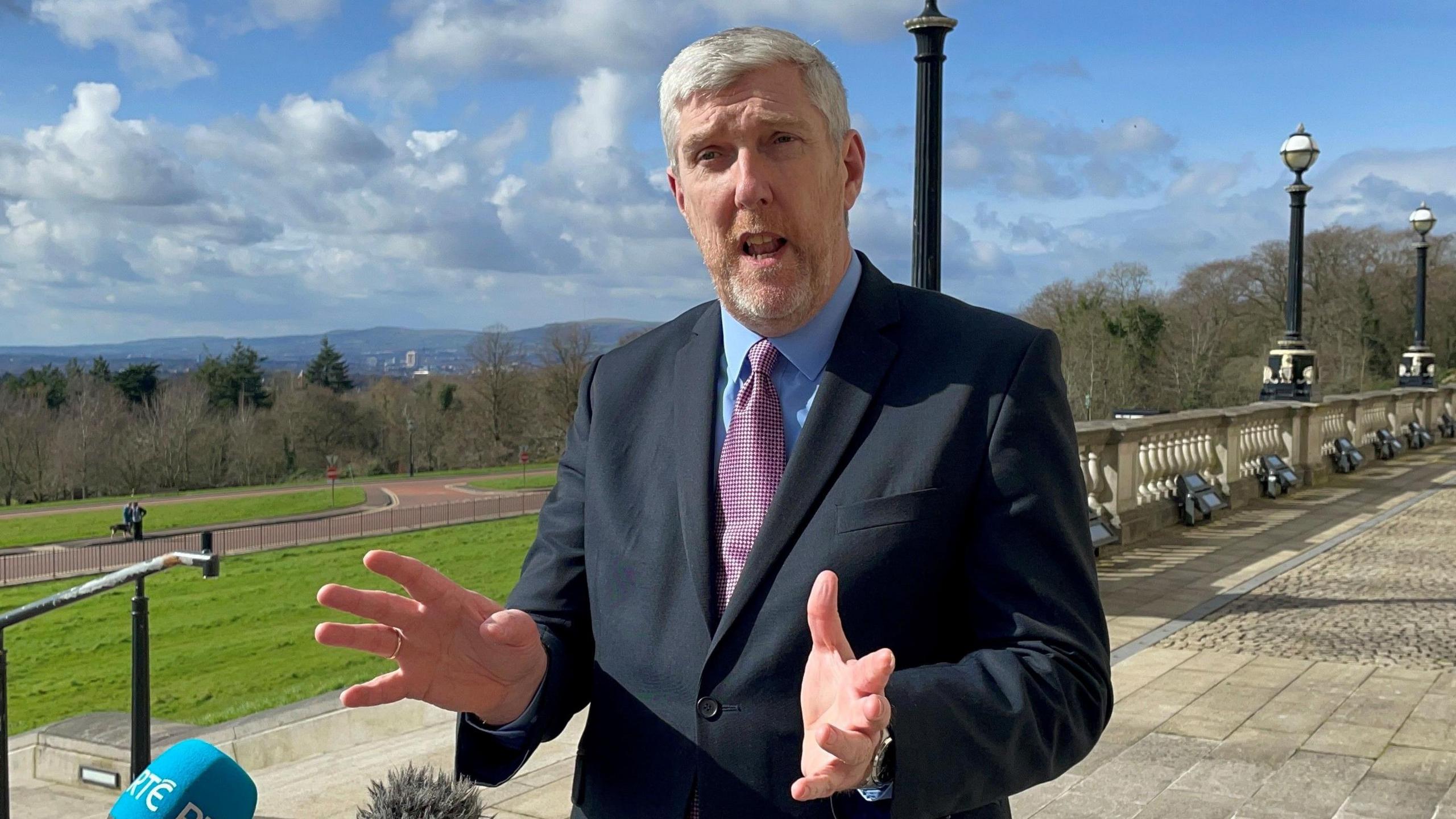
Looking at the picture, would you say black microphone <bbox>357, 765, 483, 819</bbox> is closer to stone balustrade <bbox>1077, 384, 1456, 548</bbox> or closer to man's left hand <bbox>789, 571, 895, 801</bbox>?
man's left hand <bbox>789, 571, 895, 801</bbox>

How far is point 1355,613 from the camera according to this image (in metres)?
8.66

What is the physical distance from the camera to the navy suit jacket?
158cm

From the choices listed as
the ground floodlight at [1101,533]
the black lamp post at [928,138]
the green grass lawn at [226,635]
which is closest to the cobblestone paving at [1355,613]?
the ground floodlight at [1101,533]

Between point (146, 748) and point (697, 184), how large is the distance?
24.8 ft

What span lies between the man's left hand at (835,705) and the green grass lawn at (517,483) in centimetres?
7293

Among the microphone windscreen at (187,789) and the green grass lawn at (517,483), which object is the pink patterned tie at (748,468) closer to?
the microphone windscreen at (187,789)

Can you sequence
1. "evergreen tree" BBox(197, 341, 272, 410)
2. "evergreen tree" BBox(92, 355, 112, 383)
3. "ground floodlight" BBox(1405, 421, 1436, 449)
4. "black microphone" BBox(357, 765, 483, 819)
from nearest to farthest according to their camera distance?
"black microphone" BBox(357, 765, 483, 819) → "ground floodlight" BBox(1405, 421, 1436, 449) → "evergreen tree" BBox(92, 355, 112, 383) → "evergreen tree" BBox(197, 341, 272, 410)

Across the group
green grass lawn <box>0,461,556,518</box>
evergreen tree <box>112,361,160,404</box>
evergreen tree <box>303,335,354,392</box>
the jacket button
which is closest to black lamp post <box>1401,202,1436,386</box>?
the jacket button

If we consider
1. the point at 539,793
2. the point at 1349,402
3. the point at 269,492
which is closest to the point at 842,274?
the point at 539,793

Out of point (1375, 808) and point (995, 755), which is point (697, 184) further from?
point (1375, 808)

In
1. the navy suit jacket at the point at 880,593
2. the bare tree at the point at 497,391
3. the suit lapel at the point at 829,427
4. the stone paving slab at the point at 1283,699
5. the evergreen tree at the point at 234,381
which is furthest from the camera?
the evergreen tree at the point at 234,381

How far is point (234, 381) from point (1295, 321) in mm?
75047

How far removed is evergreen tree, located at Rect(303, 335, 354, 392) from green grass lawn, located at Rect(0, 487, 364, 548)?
2933 cm

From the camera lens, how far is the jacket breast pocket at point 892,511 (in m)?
1.65
